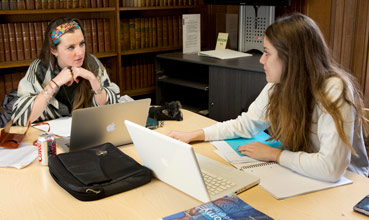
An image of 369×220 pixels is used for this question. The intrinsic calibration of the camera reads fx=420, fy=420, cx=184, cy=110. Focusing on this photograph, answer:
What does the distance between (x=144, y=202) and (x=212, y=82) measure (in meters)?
2.06

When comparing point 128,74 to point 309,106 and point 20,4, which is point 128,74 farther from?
point 309,106

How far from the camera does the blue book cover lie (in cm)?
105

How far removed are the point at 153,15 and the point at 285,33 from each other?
2.65 m

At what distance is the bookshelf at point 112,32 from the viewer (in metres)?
3.05

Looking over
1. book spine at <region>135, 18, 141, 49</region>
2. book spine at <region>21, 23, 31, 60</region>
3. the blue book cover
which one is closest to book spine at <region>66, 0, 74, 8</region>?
book spine at <region>21, 23, 31, 60</region>

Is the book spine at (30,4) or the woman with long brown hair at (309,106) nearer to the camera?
the woman with long brown hair at (309,106)

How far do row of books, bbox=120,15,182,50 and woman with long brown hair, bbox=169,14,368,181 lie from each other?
2195 millimetres

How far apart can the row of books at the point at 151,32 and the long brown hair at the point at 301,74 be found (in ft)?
7.29

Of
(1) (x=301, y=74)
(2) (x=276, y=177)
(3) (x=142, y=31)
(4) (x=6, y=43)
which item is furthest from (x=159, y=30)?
(2) (x=276, y=177)

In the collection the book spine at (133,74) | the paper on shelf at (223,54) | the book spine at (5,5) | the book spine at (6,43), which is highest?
the book spine at (5,5)

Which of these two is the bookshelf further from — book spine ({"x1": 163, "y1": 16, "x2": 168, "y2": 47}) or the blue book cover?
the blue book cover

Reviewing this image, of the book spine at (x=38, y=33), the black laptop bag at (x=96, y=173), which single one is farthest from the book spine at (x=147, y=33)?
the black laptop bag at (x=96, y=173)

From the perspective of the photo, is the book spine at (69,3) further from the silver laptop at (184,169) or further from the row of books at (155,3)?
the silver laptop at (184,169)

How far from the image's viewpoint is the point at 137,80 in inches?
152
